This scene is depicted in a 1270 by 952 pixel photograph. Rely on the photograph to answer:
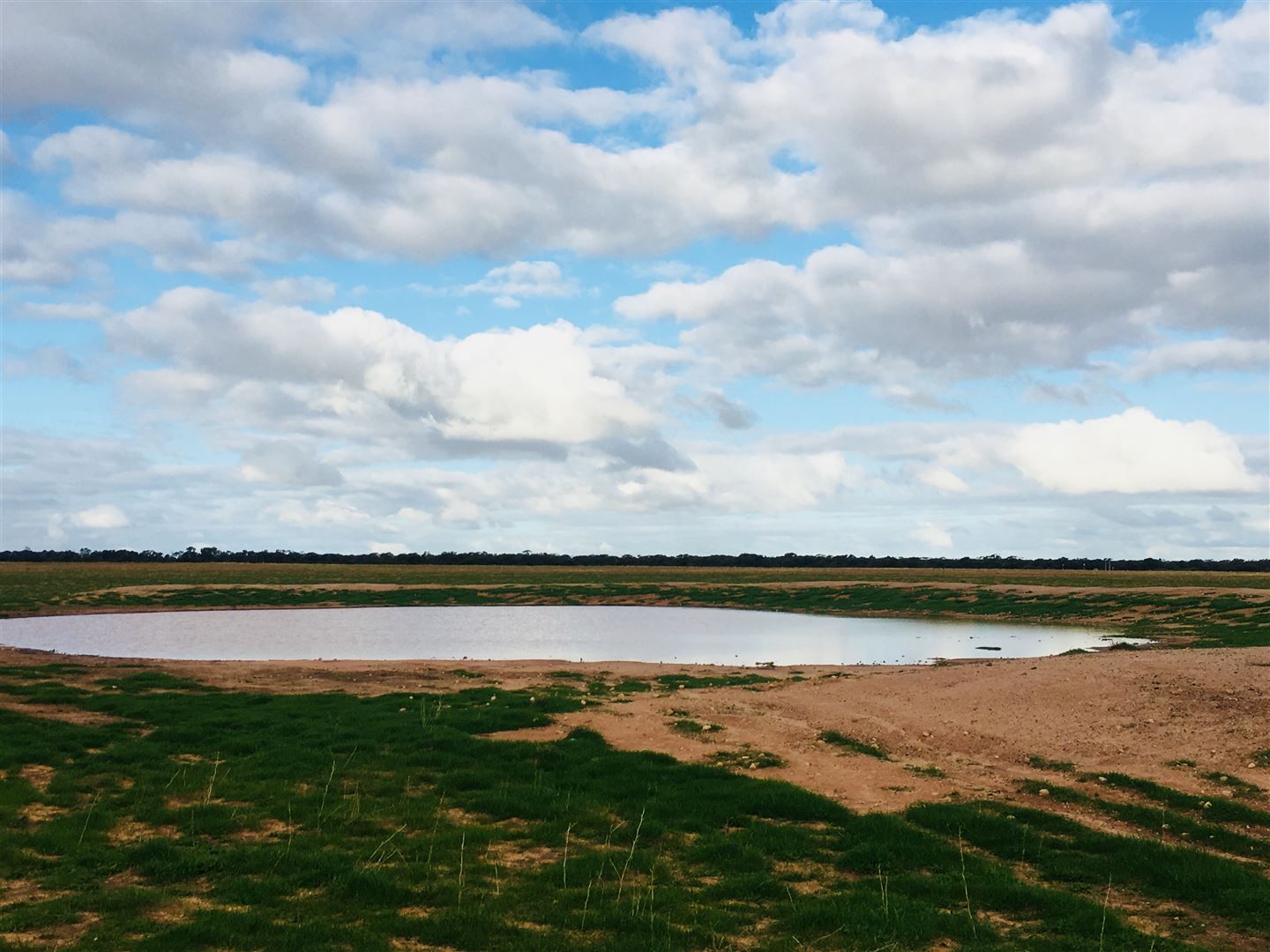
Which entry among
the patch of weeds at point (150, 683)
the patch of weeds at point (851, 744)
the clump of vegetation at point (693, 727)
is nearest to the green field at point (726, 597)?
the patch of weeds at point (851, 744)

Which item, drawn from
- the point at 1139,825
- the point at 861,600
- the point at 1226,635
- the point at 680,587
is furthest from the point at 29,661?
the point at 680,587

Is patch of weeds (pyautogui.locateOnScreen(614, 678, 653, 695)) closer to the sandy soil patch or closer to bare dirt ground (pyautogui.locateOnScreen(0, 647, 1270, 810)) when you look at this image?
bare dirt ground (pyautogui.locateOnScreen(0, 647, 1270, 810))

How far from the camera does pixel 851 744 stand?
22.6m

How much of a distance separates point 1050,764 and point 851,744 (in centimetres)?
417

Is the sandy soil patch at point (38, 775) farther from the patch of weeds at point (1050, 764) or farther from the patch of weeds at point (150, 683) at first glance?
the patch of weeds at point (1050, 764)

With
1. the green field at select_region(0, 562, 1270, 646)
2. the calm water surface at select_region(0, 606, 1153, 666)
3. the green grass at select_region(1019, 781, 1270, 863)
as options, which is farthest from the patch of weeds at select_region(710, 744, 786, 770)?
the green field at select_region(0, 562, 1270, 646)

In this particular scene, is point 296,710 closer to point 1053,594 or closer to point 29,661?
point 29,661

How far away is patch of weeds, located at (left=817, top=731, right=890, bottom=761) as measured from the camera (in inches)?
857

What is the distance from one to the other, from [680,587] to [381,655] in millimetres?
67879

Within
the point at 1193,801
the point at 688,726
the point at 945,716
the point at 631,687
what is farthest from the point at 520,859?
the point at 631,687

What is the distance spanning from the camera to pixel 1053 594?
81.9 m

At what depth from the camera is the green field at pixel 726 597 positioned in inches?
2527

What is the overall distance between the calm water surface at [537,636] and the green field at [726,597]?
579 centimetres

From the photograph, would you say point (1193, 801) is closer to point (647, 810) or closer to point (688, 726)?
point (647, 810)
